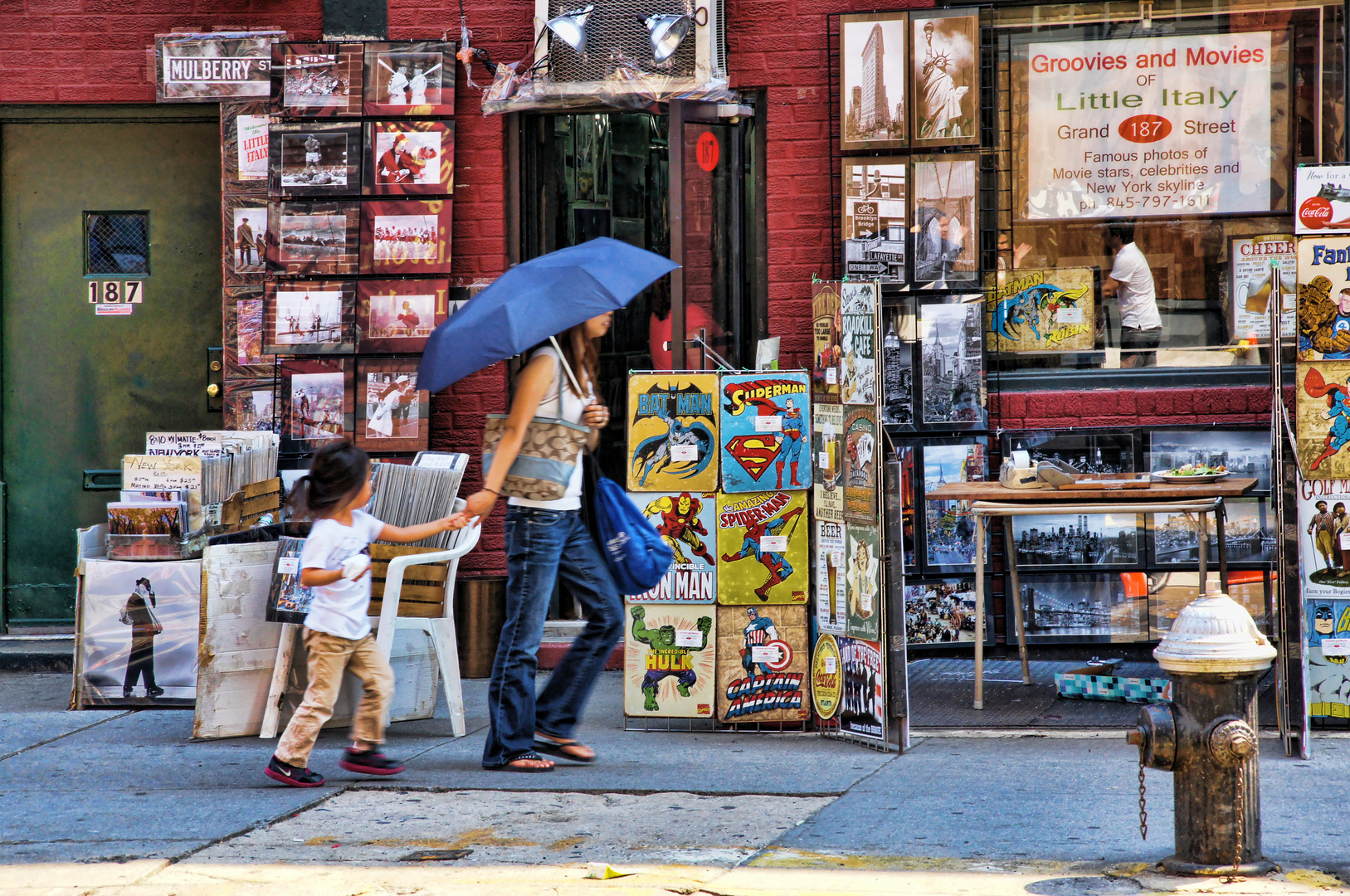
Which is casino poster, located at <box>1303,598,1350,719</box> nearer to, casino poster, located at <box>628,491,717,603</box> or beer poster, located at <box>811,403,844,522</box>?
beer poster, located at <box>811,403,844,522</box>

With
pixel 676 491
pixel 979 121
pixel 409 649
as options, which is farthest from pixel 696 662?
pixel 979 121

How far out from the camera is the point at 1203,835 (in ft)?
13.7

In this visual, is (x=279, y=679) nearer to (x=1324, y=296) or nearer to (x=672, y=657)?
(x=672, y=657)

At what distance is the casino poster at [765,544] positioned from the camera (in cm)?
629

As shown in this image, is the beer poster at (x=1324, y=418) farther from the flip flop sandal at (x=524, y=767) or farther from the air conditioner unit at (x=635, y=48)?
the air conditioner unit at (x=635, y=48)

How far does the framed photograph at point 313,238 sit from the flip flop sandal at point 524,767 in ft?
11.3

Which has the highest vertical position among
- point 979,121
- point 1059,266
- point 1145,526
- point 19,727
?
point 979,121

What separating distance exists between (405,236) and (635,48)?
164 centimetres

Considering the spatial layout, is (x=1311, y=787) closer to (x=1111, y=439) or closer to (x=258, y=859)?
(x=1111, y=439)

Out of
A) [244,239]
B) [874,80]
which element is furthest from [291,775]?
[874,80]

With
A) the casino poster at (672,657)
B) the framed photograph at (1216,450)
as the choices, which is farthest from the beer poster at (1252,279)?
the casino poster at (672,657)

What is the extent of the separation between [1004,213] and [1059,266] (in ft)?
1.42

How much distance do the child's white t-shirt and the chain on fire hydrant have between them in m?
2.86

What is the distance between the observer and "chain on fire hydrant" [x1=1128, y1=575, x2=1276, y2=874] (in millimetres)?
4145
